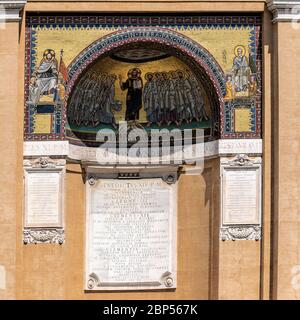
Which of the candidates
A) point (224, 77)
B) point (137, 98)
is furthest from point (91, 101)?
point (224, 77)

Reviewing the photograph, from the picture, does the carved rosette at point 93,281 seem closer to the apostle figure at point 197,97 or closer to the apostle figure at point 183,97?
the apostle figure at point 183,97

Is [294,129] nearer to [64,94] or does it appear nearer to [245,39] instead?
[245,39]

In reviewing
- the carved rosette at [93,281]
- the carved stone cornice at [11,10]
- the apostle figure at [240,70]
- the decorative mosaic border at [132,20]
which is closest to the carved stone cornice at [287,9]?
the decorative mosaic border at [132,20]

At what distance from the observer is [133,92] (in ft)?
82.1

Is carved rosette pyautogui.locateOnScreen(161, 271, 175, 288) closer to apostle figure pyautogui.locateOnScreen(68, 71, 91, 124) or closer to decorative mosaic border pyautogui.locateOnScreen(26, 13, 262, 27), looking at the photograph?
apostle figure pyautogui.locateOnScreen(68, 71, 91, 124)

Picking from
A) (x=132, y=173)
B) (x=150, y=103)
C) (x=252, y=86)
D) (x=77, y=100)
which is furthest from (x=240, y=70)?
(x=77, y=100)

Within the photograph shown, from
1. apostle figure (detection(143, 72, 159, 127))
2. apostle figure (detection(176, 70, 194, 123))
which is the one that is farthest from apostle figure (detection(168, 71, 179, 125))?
apostle figure (detection(143, 72, 159, 127))

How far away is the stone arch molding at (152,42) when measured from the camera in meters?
24.0

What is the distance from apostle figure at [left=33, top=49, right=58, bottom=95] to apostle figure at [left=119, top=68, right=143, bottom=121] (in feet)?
4.68

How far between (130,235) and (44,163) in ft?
7.15

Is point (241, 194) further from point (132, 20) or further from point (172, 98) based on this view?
point (132, 20)

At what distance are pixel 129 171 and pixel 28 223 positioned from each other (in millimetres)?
2248

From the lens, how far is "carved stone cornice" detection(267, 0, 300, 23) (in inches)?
935

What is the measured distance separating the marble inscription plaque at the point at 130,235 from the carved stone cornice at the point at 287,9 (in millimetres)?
3584
